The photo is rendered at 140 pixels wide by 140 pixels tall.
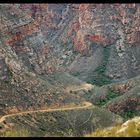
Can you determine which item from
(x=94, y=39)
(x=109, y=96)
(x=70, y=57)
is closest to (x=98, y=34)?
(x=94, y=39)

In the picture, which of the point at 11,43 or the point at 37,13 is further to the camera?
the point at 37,13

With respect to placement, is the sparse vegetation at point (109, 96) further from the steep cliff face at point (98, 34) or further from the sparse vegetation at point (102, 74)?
the steep cliff face at point (98, 34)

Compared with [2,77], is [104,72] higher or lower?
lower

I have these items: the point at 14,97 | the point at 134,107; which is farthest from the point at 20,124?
the point at 134,107

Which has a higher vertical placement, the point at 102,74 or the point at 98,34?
the point at 98,34

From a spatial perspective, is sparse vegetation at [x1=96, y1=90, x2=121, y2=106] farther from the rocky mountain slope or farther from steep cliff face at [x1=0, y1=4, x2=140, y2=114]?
steep cliff face at [x1=0, y1=4, x2=140, y2=114]

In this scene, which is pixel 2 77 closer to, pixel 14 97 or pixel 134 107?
pixel 14 97

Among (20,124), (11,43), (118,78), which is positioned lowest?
(118,78)

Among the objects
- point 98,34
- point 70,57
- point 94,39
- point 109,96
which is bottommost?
point 109,96

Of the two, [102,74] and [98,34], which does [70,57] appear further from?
[102,74]

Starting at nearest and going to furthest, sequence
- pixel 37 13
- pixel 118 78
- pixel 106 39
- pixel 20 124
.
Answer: pixel 20 124
pixel 37 13
pixel 118 78
pixel 106 39

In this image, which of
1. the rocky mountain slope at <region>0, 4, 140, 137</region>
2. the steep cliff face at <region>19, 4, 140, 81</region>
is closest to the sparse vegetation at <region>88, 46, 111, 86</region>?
the rocky mountain slope at <region>0, 4, 140, 137</region>
